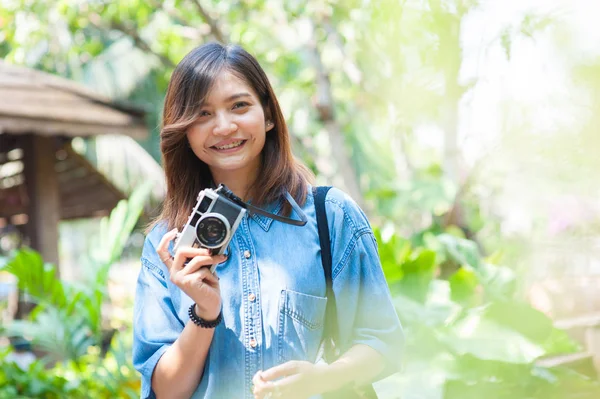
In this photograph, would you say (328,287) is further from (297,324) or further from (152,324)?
(152,324)

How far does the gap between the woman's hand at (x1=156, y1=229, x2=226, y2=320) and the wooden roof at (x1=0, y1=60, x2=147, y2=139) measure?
142 inches

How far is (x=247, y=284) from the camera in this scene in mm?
1478

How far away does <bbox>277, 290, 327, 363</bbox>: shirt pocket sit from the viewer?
1.43 m

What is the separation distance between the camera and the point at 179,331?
4.91ft

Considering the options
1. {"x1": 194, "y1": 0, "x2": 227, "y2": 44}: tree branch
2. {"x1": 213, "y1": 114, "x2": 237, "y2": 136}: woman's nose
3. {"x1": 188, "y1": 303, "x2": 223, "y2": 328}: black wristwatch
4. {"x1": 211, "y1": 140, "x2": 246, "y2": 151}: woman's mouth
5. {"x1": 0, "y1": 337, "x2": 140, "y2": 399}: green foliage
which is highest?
{"x1": 194, "y1": 0, "x2": 227, "y2": 44}: tree branch

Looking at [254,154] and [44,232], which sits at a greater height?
[254,154]

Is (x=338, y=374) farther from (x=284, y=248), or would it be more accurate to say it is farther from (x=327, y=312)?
(x=284, y=248)

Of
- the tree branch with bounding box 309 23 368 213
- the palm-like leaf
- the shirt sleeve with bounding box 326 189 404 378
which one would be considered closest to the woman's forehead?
the shirt sleeve with bounding box 326 189 404 378

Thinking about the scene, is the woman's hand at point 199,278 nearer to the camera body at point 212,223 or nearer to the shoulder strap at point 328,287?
the camera body at point 212,223

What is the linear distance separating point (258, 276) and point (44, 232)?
4.65 m

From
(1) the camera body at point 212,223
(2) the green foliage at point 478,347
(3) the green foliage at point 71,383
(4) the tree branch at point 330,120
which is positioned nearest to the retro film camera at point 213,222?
(1) the camera body at point 212,223

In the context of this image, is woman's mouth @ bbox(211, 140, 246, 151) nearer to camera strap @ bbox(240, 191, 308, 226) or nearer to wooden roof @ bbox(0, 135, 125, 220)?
camera strap @ bbox(240, 191, 308, 226)

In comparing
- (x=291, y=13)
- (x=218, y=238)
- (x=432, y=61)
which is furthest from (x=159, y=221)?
(x=291, y=13)

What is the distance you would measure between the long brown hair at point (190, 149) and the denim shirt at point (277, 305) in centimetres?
10
